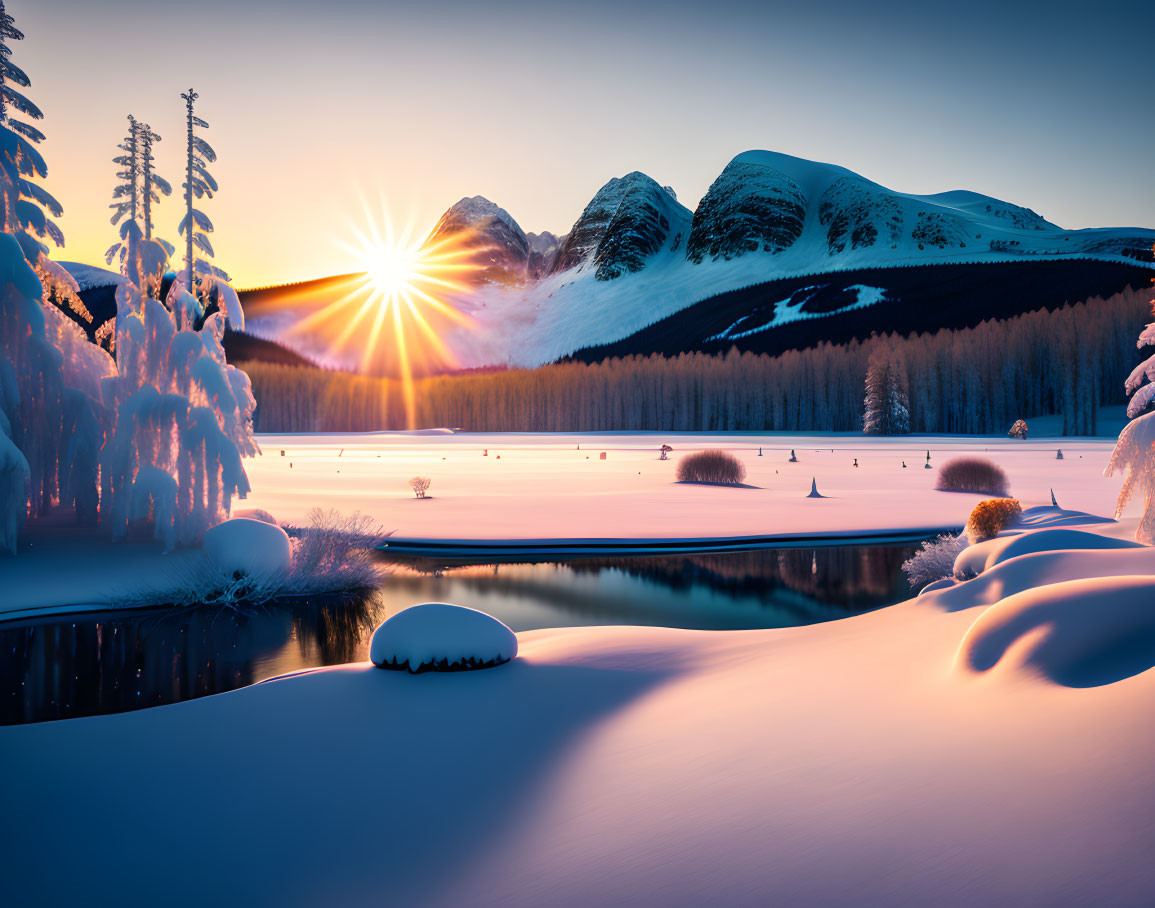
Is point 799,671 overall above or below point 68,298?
below

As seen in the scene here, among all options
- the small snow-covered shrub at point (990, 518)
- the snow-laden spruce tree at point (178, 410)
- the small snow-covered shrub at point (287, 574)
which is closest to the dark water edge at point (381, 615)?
the small snow-covered shrub at point (287, 574)

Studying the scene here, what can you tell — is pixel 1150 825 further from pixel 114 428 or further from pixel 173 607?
pixel 114 428

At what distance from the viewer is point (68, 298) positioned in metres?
16.2

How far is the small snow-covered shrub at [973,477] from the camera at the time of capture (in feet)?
90.5

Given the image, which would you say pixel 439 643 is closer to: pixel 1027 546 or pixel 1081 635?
pixel 1081 635

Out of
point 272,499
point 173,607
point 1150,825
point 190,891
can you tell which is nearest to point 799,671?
point 1150,825

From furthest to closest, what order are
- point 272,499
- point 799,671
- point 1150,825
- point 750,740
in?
1. point 272,499
2. point 799,671
3. point 750,740
4. point 1150,825

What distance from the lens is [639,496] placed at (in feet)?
89.5

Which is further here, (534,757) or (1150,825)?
(534,757)

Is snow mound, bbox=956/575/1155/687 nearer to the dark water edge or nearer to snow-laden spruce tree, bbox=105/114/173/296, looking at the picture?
the dark water edge

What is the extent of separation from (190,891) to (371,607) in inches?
383

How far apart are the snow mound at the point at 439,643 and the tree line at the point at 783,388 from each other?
272 ft

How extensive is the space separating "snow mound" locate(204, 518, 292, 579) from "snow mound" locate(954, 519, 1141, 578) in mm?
12100

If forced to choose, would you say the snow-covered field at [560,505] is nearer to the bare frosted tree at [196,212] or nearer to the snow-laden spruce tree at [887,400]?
the bare frosted tree at [196,212]
